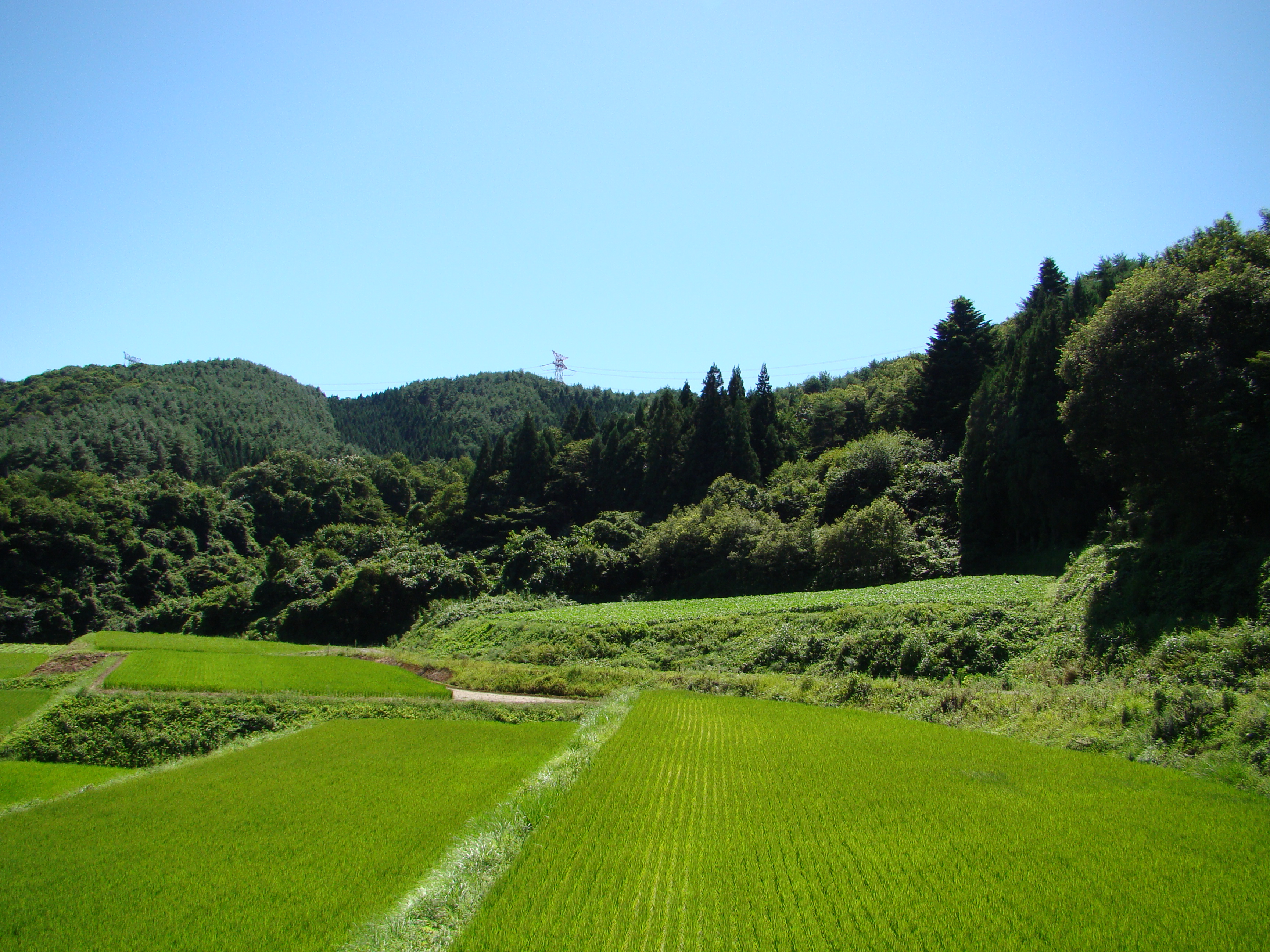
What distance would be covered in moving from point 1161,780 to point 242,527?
8969 cm

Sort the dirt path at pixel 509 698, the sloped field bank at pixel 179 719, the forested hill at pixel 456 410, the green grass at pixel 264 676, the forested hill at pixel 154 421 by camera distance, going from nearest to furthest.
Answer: the sloped field bank at pixel 179 719, the dirt path at pixel 509 698, the green grass at pixel 264 676, the forested hill at pixel 154 421, the forested hill at pixel 456 410

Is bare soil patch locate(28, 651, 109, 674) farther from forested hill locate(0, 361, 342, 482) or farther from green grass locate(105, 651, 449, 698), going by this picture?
forested hill locate(0, 361, 342, 482)

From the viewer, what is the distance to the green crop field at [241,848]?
656 cm

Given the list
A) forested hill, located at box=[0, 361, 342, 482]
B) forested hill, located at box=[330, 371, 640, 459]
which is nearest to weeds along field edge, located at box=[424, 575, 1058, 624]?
forested hill, located at box=[0, 361, 342, 482]

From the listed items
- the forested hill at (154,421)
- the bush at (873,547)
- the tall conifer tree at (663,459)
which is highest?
the forested hill at (154,421)

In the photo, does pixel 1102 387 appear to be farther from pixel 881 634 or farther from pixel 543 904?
pixel 543 904

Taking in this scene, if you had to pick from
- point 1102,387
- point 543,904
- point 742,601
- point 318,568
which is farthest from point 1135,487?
point 318,568

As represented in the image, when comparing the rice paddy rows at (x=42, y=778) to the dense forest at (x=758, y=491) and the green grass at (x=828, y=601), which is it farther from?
the dense forest at (x=758, y=491)

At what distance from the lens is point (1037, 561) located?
35.4 meters

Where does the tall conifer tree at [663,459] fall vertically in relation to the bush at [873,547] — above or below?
above

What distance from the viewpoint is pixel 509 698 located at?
989 inches

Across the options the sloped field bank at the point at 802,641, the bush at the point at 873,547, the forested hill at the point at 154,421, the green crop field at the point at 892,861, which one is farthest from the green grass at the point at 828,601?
the forested hill at the point at 154,421

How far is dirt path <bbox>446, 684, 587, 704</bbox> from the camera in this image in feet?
74.2

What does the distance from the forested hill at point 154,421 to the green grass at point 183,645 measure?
187ft
